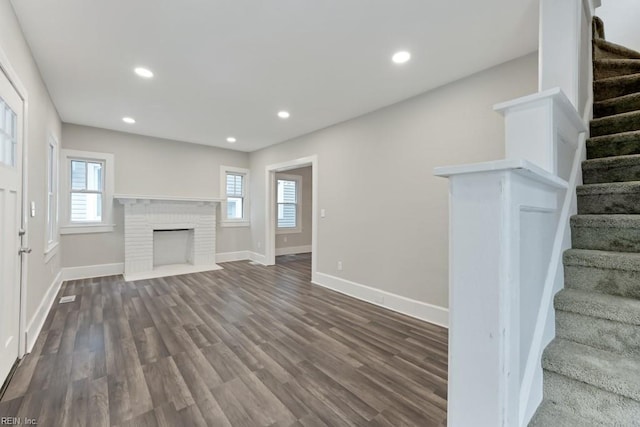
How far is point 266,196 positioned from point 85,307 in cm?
350

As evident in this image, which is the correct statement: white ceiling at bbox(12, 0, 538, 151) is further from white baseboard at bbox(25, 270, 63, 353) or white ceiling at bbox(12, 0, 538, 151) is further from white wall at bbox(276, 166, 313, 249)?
white wall at bbox(276, 166, 313, 249)

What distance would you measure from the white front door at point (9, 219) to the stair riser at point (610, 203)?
3649 millimetres

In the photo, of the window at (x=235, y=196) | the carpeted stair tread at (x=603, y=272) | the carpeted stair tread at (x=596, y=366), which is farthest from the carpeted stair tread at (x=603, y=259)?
the window at (x=235, y=196)

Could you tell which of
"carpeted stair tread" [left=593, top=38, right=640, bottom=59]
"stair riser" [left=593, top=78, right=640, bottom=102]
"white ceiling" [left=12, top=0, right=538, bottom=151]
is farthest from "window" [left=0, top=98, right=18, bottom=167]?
"carpeted stair tread" [left=593, top=38, right=640, bottom=59]

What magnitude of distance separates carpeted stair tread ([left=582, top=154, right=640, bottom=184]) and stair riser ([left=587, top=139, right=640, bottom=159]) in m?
0.09

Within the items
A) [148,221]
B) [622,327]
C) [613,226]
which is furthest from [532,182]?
[148,221]

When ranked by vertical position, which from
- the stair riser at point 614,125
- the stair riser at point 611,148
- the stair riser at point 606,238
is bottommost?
the stair riser at point 606,238

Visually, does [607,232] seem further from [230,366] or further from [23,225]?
[23,225]

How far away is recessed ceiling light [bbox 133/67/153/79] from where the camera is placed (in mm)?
2764

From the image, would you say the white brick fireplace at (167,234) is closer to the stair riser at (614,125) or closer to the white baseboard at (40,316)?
the white baseboard at (40,316)

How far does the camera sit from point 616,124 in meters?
1.88

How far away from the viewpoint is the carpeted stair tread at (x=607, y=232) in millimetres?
1378

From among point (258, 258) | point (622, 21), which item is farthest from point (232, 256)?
point (622, 21)

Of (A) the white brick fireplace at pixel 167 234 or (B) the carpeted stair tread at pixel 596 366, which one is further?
(A) the white brick fireplace at pixel 167 234
